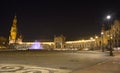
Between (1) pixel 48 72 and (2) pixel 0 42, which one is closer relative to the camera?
(1) pixel 48 72

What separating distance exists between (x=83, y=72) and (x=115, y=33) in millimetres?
123200

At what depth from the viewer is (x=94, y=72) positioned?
1723cm

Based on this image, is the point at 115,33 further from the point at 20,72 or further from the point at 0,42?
the point at 20,72

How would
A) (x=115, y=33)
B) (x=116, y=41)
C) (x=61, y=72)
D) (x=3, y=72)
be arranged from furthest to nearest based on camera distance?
1. (x=115, y=33)
2. (x=116, y=41)
3. (x=61, y=72)
4. (x=3, y=72)

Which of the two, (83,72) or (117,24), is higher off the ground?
(117,24)

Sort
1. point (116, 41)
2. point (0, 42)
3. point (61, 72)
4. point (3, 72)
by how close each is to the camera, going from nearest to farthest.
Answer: point (3, 72)
point (61, 72)
point (116, 41)
point (0, 42)

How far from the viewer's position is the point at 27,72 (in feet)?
52.2

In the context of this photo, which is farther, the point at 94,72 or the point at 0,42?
the point at 0,42

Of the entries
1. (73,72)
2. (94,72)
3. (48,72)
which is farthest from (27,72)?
(94,72)

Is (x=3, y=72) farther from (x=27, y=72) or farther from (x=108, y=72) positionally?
(x=108, y=72)

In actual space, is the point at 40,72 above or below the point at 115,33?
below

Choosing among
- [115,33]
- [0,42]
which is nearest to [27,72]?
[115,33]

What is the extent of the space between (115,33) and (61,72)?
4874 inches

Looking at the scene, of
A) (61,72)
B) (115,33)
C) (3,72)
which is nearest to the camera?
(3,72)
